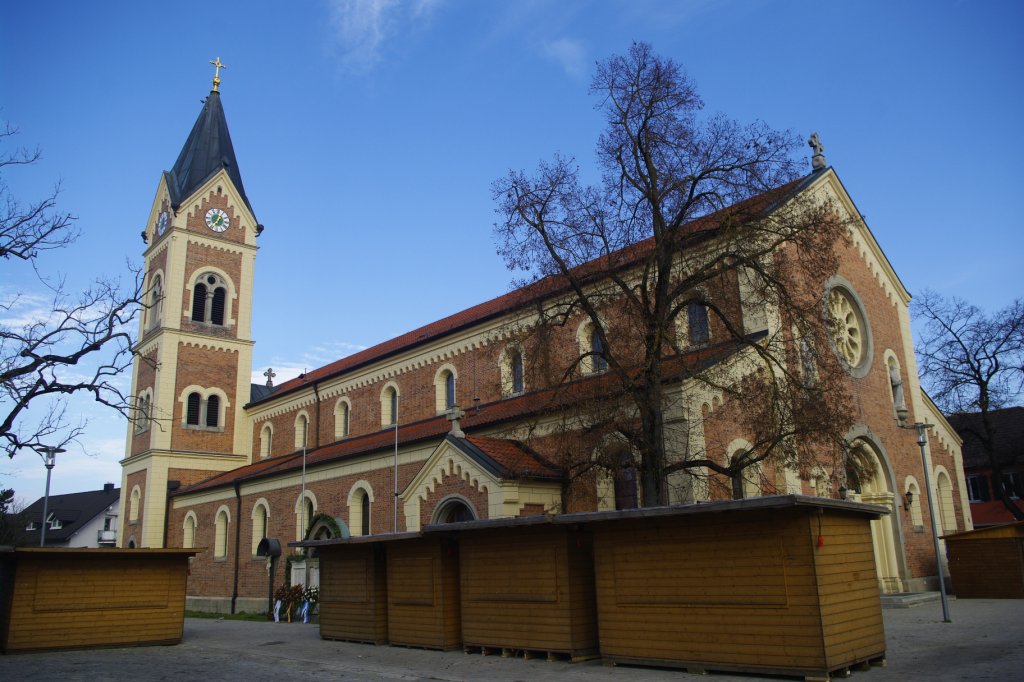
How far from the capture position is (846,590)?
12648 mm

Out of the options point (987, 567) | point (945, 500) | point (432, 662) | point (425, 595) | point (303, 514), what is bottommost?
point (432, 662)

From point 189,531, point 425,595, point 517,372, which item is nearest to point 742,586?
point 425,595

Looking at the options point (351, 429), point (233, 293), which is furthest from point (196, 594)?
point (233, 293)

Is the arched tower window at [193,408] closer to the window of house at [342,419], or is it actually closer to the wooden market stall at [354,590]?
the window of house at [342,419]

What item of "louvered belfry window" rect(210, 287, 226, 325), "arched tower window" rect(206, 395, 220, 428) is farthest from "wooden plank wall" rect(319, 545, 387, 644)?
"louvered belfry window" rect(210, 287, 226, 325)

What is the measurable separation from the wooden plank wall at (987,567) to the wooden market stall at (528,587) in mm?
16124

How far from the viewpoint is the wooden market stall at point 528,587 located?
15.1 meters

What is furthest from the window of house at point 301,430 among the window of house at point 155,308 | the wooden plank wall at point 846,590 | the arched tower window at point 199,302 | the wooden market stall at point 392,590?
the wooden plank wall at point 846,590

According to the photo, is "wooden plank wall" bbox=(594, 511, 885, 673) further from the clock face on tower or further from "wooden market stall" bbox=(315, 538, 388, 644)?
the clock face on tower

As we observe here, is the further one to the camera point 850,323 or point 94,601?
point 850,323

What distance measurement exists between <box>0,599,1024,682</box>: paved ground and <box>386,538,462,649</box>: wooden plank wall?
418 mm

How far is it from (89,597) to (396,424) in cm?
1150

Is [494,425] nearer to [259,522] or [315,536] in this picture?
[315,536]

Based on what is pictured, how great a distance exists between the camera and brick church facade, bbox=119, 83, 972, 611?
20.8 m
